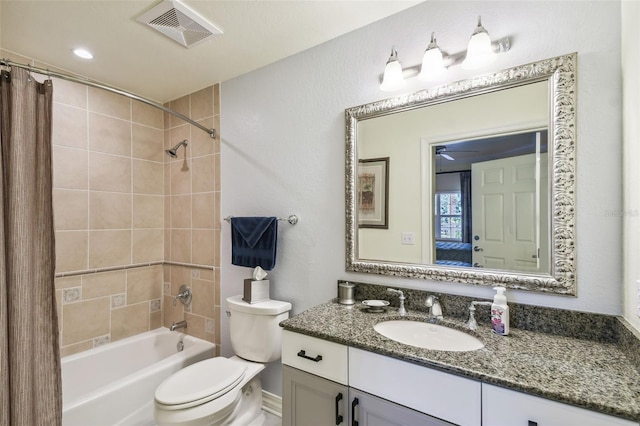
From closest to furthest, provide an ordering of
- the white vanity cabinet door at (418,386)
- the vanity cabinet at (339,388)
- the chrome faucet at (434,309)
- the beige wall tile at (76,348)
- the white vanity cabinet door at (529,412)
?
the white vanity cabinet door at (529,412) → the white vanity cabinet door at (418,386) → the vanity cabinet at (339,388) → the chrome faucet at (434,309) → the beige wall tile at (76,348)

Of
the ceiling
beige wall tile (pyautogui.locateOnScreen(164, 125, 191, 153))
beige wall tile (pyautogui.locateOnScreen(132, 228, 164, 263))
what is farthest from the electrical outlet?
beige wall tile (pyautogui.locateOnScreen(132, 228, 164, 263))

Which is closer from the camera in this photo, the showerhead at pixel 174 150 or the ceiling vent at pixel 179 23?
the ceiling vent at pixel 179 23

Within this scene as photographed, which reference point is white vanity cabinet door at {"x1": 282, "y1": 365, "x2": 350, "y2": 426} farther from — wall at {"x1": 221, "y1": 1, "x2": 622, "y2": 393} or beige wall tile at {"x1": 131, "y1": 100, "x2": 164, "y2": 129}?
beige wall tile at {"x1": 131, "y1": 100, "x2": 164, "y2": 129}

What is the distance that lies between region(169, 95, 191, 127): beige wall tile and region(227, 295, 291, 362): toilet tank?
165 cm

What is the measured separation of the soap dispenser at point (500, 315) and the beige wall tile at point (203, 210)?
6.34 ft

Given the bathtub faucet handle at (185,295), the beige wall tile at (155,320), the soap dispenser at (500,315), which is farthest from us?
the beige wall tile at (155,320)

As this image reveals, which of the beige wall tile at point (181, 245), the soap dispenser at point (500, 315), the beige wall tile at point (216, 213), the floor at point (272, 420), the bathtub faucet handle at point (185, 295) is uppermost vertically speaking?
the beige wall tile at point (216, 213)

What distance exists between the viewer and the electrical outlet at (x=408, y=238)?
1.52m

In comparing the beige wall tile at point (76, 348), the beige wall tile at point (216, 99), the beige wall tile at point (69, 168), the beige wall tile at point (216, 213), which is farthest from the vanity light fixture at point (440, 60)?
the beige wall tile at point (76, 348)

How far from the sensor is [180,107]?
8.46ft

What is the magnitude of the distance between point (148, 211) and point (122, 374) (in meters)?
1.27

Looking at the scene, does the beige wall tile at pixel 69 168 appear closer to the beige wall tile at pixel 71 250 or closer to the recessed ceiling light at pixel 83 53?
the beige wall tile at pixel 71 250

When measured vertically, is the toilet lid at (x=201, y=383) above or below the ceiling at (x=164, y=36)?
below

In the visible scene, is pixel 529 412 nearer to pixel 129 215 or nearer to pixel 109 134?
pixel 129 215
